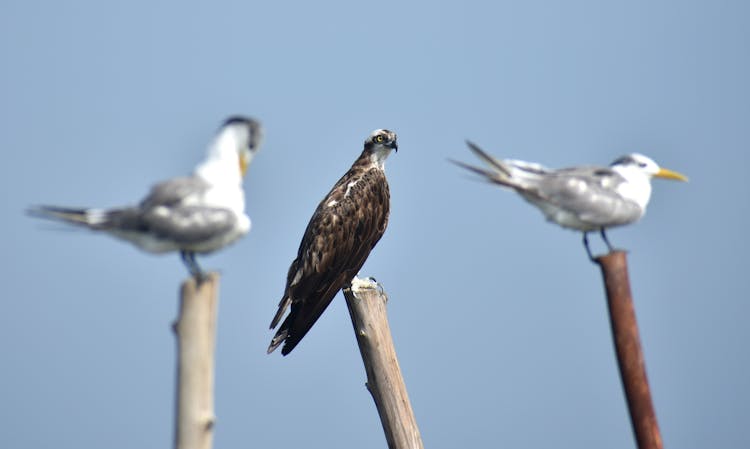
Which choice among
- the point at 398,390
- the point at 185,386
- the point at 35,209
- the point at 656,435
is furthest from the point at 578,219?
the point at 35,209

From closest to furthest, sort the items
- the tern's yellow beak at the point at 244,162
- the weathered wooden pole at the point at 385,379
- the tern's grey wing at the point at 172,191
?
the tern's grey wing at the point at 172,191 < the tern's yellow beak at the point at 244,162 < the weathered wooden pole at the point at 385,379

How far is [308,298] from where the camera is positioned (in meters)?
10.1

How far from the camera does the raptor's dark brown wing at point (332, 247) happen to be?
10055mm

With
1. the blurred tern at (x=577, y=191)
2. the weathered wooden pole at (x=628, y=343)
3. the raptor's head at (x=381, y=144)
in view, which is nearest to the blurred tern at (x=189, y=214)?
the blurred tern at (x=577, y=191)

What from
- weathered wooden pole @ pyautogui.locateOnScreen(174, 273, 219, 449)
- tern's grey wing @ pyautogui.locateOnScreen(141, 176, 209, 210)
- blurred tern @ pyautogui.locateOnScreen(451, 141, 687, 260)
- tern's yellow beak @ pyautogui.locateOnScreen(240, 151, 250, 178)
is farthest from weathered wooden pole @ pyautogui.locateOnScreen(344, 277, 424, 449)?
tern's grey wing @ pyautogui.locateOnScreen(141, 176, 209, 210)

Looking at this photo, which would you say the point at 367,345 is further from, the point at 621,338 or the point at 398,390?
the point at 621,338

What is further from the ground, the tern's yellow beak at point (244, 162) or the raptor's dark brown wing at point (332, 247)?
the raptor's dark brown wing at point (332, 247)

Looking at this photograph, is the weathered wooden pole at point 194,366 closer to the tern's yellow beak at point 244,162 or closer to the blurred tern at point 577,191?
the tern's yellow beak at point 244,162

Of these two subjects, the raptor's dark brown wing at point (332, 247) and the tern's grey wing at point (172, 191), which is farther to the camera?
the raptor's dark brown wing at point (332, 247)

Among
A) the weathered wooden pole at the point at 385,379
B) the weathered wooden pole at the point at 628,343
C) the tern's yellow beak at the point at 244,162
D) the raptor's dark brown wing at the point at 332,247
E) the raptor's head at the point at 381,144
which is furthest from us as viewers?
the raptor's head at the point at 381,144

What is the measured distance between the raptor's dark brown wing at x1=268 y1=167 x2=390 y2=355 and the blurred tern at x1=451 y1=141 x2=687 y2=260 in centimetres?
305

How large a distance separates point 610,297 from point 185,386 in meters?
2.93

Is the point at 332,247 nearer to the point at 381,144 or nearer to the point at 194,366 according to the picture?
the point at 381,144

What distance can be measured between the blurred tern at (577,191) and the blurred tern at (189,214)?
5.28 feet
